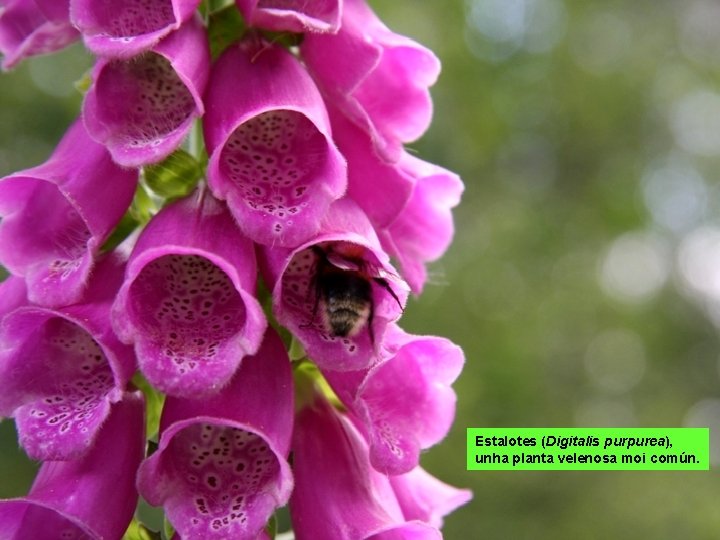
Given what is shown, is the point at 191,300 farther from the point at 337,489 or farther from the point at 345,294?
the point at 337,489

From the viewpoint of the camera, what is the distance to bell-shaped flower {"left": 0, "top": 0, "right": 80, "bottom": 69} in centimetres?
110

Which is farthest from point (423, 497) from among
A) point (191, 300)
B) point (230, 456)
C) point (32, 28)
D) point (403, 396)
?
point (32, 28)

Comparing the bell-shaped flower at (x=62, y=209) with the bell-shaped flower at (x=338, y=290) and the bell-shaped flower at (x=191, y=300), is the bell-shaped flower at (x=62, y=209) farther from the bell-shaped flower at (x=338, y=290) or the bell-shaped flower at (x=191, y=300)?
the bell-shaped flower at (x=338, y=290)

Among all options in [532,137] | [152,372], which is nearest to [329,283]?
[152,372]

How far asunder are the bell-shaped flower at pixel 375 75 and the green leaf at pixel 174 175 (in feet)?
0.62

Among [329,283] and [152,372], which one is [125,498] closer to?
[152,372]

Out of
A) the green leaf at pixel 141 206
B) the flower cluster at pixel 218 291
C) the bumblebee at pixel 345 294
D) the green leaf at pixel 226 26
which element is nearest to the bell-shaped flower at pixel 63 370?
the flower cluster at pixel 218 291

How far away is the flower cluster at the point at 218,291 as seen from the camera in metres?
→ 0.88

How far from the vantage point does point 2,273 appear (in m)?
4.96

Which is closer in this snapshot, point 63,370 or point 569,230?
point 63,370

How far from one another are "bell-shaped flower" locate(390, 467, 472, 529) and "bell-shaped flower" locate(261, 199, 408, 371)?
292mm

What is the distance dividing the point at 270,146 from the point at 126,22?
0.20m

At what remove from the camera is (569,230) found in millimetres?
7520

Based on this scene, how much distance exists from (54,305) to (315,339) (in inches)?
10.8
